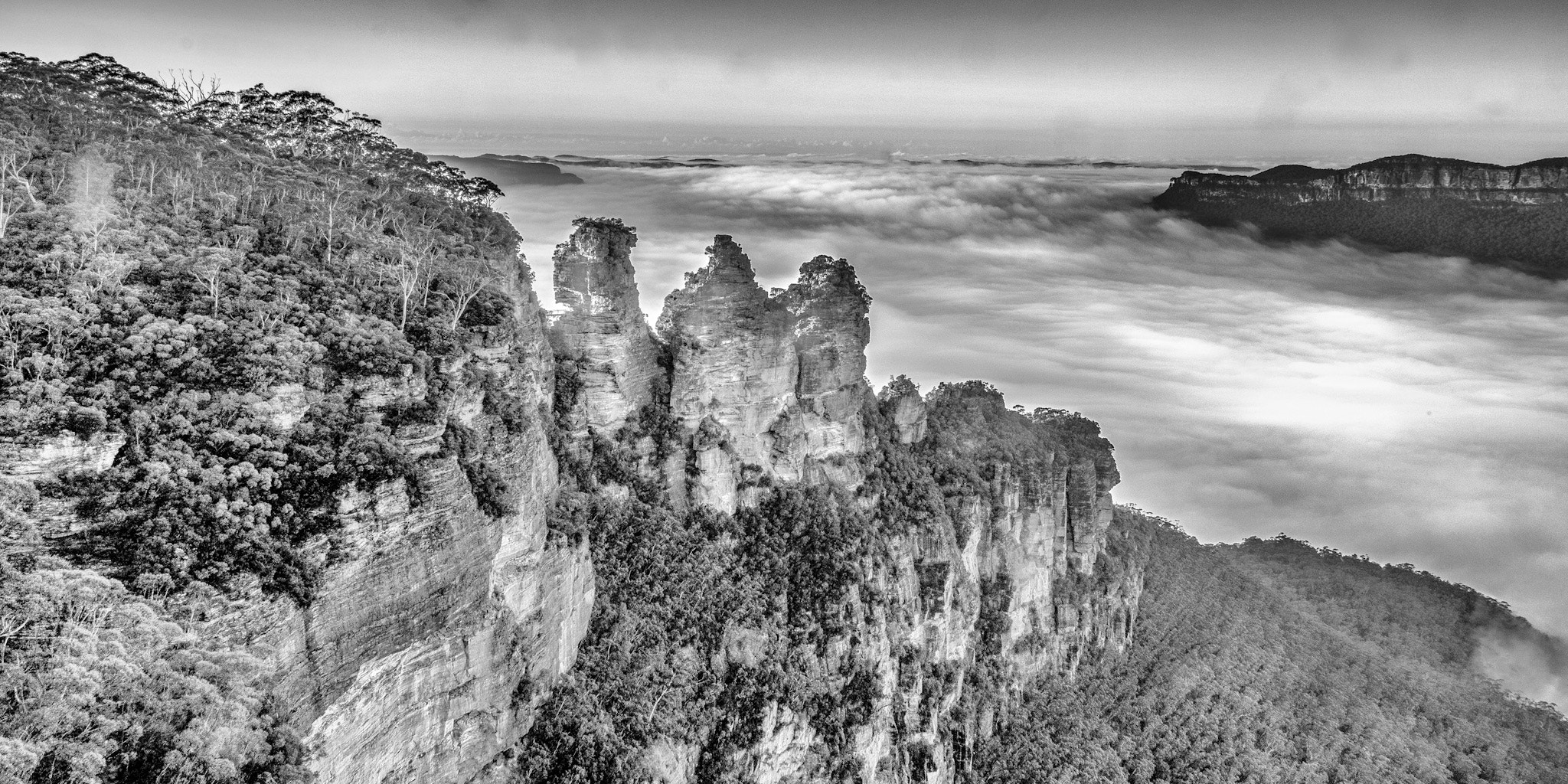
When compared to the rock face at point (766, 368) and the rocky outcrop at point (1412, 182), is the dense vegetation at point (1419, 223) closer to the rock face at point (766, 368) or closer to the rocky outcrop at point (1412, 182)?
the rocky outcrop at point (1412, 182)

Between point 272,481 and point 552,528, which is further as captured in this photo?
point 552,528

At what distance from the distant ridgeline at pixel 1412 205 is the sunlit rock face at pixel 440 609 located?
336ft

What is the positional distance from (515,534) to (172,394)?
947cm

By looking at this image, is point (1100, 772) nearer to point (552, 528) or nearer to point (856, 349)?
point (856, 349)

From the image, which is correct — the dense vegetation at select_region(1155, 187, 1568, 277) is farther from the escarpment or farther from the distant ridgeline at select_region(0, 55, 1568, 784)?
the escarpment

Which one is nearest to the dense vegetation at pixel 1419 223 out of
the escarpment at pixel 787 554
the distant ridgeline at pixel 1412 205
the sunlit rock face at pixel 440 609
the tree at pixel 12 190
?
the distant ridgeline at pixel 1412 205

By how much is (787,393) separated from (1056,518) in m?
19.5

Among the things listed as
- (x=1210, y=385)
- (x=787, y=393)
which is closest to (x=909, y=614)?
(x=787, y=393)

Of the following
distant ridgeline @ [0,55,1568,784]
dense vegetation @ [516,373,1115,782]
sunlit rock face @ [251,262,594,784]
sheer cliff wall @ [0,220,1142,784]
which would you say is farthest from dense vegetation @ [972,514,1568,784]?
sunlit rock face @ [251,262,594,784]

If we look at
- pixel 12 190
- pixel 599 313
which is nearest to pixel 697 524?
pixel 599 313

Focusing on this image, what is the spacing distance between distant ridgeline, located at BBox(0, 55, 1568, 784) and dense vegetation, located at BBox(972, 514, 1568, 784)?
31 centimetres

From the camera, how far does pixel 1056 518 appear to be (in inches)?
2179

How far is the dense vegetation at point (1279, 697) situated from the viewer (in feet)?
168

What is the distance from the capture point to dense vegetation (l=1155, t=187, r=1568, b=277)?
347ft
